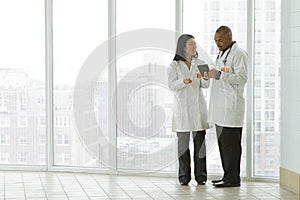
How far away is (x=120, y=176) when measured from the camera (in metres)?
6.36

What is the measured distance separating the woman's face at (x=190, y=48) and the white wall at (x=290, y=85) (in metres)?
0.77

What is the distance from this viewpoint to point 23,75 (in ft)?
21.9

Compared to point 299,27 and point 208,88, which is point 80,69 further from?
point 299,27

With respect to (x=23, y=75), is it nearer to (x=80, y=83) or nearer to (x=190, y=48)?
(x=80, y=83)

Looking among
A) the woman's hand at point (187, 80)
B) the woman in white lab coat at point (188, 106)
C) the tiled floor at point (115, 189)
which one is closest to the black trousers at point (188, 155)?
the woman in white lab coat at point (188, 106)

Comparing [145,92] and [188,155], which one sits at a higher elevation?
[145,92]

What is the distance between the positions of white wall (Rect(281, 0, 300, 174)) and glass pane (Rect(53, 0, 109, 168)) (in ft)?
5.78

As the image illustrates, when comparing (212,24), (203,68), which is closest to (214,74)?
(203,68)

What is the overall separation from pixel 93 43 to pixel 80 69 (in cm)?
29

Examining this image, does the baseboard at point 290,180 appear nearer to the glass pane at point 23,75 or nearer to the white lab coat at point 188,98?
the white lab coat at point 188,98

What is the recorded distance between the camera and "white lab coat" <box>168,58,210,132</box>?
5.81m

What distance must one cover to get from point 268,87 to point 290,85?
0.48 meters

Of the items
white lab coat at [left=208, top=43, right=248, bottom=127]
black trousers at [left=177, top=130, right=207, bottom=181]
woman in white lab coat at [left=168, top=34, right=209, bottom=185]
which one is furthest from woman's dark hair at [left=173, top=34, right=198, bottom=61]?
black trousers at [left=177, top=130, right=207, bottom=181]

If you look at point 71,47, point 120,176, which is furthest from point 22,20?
point 120,176
